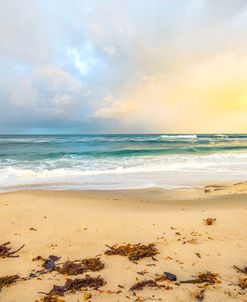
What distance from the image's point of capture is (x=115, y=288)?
318 cm

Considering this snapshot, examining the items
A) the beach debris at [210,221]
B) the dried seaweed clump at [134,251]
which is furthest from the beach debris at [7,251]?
the beach debris at [210,221]

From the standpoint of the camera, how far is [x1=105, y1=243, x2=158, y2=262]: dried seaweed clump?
4004 mm

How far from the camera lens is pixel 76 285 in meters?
3.24

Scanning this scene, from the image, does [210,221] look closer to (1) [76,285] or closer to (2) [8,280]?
(1) [76,285]

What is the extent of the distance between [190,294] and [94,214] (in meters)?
3.55

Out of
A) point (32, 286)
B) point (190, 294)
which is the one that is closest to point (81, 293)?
point (32, 286)

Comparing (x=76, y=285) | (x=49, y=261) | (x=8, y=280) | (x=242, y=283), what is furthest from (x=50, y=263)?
(x=242, y=283)

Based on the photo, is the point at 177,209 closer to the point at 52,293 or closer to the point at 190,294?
the point at 190,294

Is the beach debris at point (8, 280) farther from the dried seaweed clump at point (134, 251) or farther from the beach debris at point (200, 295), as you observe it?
the beach debris at point (200, 295)

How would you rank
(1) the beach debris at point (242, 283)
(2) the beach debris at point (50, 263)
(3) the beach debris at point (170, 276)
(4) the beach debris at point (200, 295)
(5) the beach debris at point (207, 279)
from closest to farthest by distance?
(4) the beach debris at point (200, 295), (1) the beach debris at point (242, 283), (5) the beach debris at point (207, 279), (3) the beach debris at point (170, 276), (2) the beach debris at point (50, 263)

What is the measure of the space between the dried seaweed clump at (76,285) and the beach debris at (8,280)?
67 centimetres

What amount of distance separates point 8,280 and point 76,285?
1.01m

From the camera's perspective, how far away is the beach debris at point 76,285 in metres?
3.10

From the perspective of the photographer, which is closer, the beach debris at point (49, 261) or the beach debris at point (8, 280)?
the beach debris at point (8, 280)
